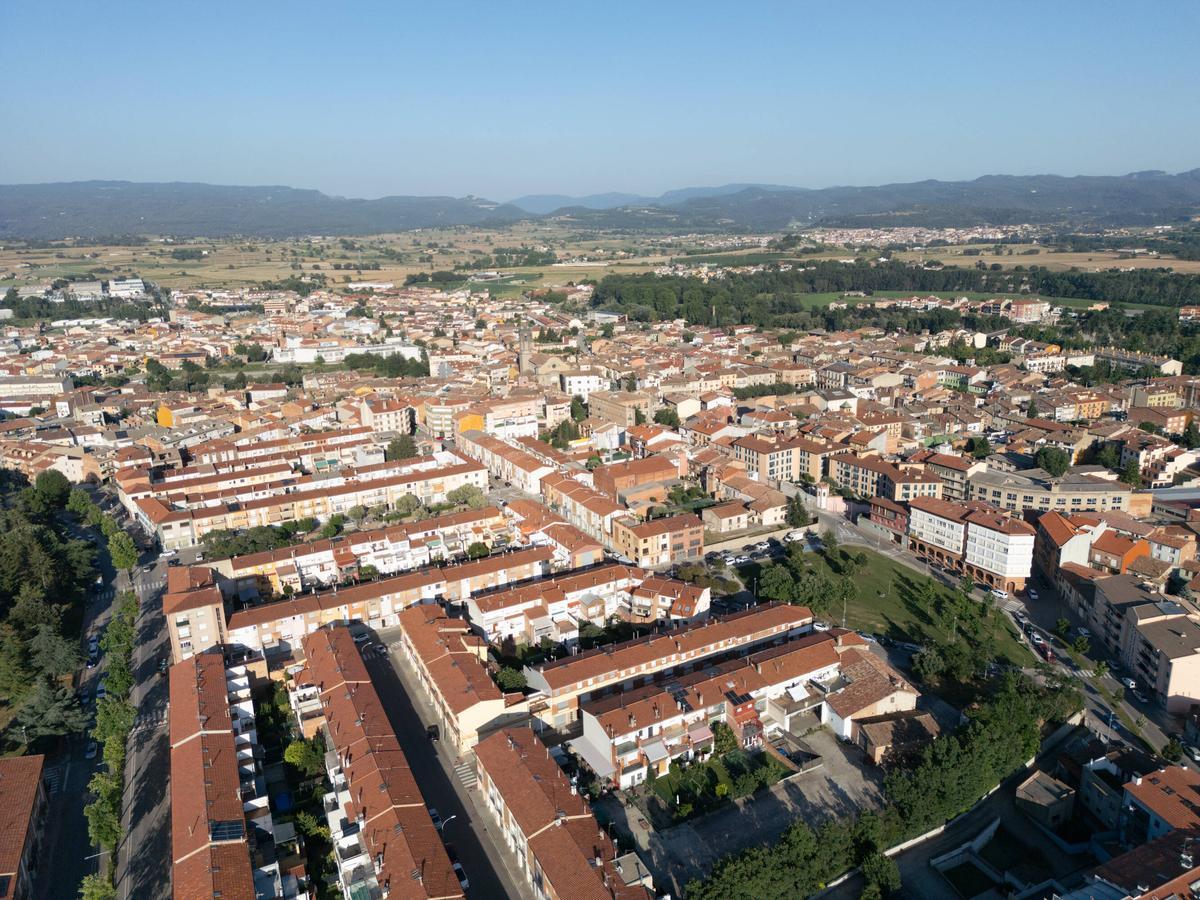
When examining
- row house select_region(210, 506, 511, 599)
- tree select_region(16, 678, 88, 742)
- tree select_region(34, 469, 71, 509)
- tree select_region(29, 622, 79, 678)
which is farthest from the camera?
tree select_region(34, 469, 71, 509)

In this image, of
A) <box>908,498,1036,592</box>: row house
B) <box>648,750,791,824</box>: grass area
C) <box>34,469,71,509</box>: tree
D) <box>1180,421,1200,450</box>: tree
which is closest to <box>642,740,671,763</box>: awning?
<box>648,750,791,824</box>: grass area

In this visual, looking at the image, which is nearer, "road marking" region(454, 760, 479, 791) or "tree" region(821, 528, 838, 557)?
"road marking" region(454, 760, 479, 791)

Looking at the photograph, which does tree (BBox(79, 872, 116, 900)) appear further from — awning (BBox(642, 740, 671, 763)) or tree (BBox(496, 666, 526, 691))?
awning (BBox(642, 740, 671, 763))

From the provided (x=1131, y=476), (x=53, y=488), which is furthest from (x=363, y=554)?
(x=1131, y=476)

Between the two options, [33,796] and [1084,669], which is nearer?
[33,796]

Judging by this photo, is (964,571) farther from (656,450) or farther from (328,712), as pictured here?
(328,712)

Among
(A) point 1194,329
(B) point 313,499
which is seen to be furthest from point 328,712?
(A) point 1194,329

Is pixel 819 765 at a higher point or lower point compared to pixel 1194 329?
lower
